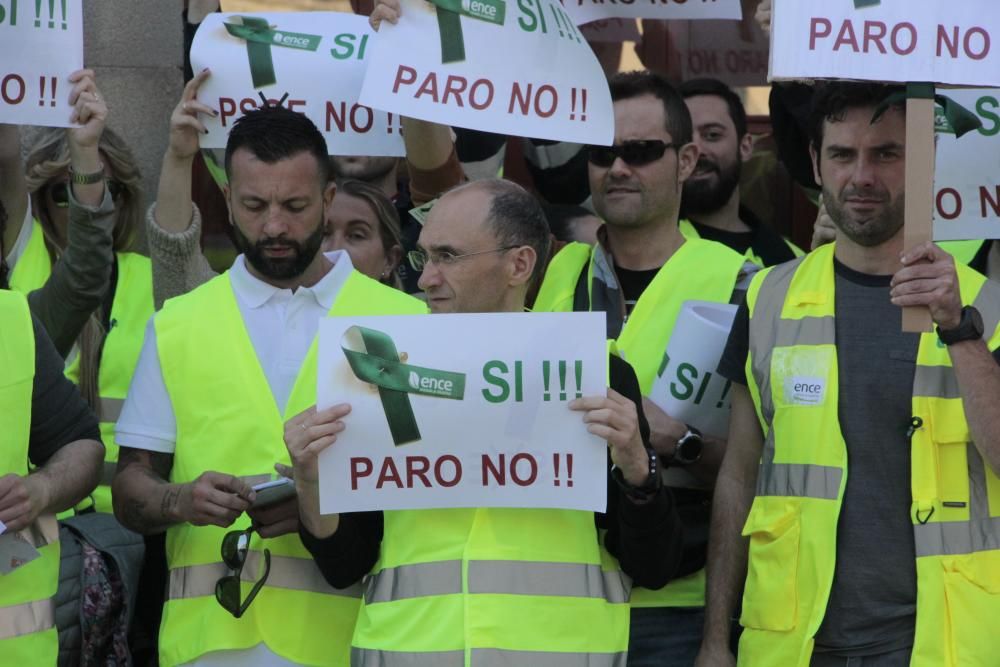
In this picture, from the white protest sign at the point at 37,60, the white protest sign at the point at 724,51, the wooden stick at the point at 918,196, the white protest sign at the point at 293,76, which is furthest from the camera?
the white protest sign at the point at 724,51

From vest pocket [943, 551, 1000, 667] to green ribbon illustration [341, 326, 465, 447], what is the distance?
1334 millimetres

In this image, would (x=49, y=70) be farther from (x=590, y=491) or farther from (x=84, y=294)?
(x=590, y=491)

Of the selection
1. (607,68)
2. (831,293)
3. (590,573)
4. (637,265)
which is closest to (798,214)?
(607,68)

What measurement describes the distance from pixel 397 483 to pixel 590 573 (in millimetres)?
550

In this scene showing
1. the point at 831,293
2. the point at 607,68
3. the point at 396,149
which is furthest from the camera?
the point at 607,68

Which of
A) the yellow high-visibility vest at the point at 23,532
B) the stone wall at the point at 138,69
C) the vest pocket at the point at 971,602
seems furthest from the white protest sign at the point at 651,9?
the vest pocket at the point at 971,602

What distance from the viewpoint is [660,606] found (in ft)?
18.0

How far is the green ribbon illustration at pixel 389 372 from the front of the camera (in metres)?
4.82

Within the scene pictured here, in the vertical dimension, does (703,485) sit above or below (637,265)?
below

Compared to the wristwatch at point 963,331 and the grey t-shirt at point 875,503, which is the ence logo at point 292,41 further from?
the wristwatch at point 963,331

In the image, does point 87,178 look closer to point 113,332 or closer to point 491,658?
point 113,332

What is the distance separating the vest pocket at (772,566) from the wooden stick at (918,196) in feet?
2.22

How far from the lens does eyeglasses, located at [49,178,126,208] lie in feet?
21.9

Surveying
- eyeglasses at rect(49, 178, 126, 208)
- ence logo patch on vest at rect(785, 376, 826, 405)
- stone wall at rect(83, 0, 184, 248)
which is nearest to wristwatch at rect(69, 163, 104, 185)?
eyeglasses at rect(49, 178, 126, 208)
